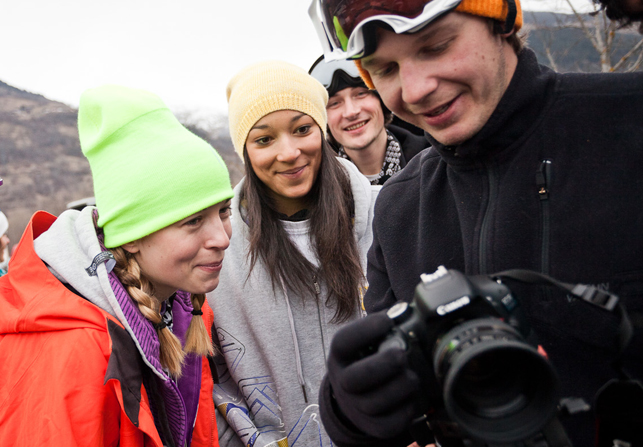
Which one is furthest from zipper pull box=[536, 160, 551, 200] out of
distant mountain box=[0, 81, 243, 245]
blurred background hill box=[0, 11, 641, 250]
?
distant mountain box=[0, 81, 243, 245]

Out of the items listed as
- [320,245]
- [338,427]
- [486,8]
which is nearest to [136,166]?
[320,245]

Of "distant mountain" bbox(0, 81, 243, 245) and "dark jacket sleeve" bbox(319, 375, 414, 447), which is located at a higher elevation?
"dark jacket sleeve" bbox(319, 375, 414, 447)

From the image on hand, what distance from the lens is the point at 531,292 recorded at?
1.29m

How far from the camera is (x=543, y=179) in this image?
50.1 inches

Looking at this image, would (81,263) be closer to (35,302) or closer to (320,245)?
(35,302)

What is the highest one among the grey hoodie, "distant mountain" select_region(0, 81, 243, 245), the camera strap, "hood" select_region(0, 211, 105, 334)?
the camera strap

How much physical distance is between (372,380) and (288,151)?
5.33ft

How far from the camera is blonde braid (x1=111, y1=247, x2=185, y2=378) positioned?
6.36 ft

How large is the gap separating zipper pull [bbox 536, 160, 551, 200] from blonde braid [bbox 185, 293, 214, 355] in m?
1.74

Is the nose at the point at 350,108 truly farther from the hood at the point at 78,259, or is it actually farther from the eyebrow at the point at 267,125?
the hood at the point at 78,259

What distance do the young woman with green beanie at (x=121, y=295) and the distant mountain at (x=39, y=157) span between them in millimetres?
18560

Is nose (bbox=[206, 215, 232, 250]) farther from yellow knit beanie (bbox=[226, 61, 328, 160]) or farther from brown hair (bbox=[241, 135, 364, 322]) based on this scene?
yellow knit beanie (bbox=[226, 61, 328, 160])

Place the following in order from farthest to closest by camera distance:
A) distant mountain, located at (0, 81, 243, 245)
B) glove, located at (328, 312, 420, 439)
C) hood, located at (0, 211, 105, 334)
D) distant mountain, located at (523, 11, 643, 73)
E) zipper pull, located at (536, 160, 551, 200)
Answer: distant mountain, located at (0, 81, 243, 245)
distant mountain, located at (523, 11, 643, 73)
hood, located at (0, 211, 105, 334)
zipper pull, located at (536, 160, 551, 200)
glove, located at (328, 312, 420, 439)

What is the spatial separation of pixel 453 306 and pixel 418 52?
80 cm
